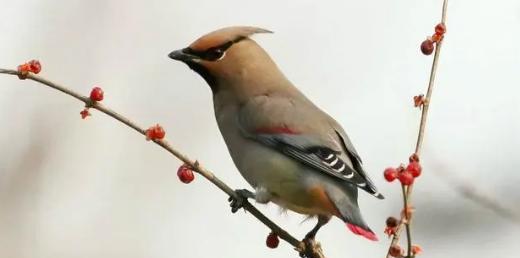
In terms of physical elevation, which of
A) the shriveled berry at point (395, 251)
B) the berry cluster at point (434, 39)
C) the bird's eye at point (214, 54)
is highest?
the bird's eye at point (214, 54)

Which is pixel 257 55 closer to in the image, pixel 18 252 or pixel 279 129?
pixel 279 129

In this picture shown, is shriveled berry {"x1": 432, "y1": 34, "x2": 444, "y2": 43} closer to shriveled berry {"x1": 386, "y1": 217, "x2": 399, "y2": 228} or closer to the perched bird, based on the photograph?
the perched bird

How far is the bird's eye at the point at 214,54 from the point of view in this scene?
4828 millimetres

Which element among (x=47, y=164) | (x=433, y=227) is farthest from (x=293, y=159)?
(x=47, y=164)

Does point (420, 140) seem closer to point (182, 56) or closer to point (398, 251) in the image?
point (398, 251)

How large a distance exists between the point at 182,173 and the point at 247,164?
70 cm

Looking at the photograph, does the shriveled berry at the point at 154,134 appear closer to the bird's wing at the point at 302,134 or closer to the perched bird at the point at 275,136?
the perched bird at the point at 275,136

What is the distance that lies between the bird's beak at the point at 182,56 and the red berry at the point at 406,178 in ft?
5.20

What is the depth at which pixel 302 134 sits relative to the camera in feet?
15.3

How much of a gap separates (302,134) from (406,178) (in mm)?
1389

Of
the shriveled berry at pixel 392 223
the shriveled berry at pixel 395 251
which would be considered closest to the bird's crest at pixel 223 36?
the shriveled berry at pixel 392 223

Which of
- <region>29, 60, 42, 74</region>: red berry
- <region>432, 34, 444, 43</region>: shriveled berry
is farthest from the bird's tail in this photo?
<region>29, 60, 42, 74</region>: red berry

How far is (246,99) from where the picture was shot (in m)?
4.89

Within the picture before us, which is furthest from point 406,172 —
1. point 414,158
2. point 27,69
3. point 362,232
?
point 27,69
